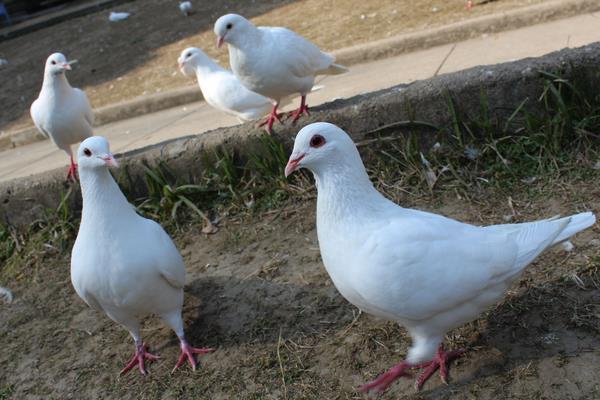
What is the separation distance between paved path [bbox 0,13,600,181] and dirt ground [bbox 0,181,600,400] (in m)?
2.91

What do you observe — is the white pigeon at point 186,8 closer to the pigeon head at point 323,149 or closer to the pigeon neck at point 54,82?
the pigeon neck at point 54,82

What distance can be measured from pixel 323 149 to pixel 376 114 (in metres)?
1.70

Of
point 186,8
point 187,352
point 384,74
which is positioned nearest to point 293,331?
point 187,352

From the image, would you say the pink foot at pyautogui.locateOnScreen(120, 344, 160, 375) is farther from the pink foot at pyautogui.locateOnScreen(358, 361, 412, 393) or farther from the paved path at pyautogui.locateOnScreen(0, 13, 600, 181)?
the paved path at pyautogui.locateOnScreen(0, 13, 600, 181)

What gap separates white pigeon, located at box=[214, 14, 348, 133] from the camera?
13.2 ft

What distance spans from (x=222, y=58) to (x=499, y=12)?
354 cm

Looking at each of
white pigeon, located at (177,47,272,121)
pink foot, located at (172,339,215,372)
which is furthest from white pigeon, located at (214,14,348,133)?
pink foot, located at (172,339,215,372)

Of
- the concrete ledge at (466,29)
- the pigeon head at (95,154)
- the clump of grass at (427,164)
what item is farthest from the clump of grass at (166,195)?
the concrete ledge at (466,29)

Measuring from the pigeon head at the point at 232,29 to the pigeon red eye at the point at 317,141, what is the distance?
6.17 ft

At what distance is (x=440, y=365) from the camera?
2.58 metres

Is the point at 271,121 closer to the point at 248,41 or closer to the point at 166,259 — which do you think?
the point at 248,41

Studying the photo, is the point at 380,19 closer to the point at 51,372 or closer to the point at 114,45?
the point at 114,45

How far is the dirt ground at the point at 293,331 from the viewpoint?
2506 mm

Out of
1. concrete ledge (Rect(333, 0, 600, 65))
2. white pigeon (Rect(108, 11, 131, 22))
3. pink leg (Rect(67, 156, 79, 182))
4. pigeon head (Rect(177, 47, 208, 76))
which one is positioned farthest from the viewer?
white pigeon (Rect(108, 11, 131, 22))
